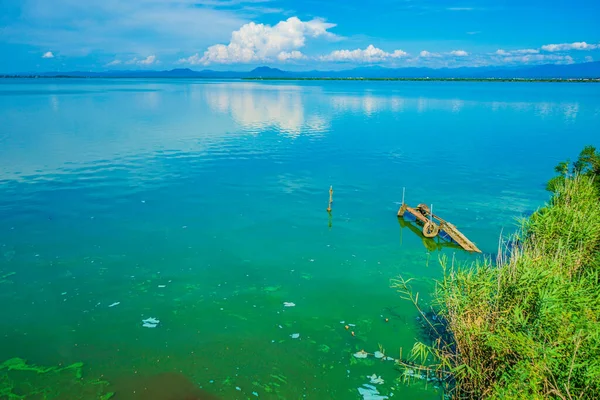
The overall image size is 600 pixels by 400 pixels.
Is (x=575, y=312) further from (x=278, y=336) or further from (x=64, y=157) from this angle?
(x=64, y=157)

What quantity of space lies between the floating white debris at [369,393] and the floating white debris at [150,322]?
8.76 metres

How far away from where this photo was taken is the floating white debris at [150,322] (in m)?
17.0

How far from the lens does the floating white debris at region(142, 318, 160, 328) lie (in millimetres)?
16953

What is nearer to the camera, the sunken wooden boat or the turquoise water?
the turquoise water

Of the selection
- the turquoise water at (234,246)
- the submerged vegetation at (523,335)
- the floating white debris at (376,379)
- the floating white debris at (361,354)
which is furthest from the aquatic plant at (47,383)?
the submerged vegetation at (523,335)

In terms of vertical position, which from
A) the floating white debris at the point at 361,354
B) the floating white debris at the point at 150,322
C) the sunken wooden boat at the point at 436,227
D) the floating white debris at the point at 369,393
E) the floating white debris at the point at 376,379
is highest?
the sunken wooden boat at the point at 436,227

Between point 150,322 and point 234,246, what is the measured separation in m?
8.26

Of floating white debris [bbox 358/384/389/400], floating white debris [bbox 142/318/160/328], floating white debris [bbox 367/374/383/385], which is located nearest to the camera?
floating white debris [bbox 358/384/389/400]

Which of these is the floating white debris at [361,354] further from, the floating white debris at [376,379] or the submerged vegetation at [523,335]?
the submerged vegetation at [523,335]

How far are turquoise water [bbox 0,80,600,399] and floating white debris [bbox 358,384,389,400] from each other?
0.20m

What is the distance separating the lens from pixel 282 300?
63.0 ft

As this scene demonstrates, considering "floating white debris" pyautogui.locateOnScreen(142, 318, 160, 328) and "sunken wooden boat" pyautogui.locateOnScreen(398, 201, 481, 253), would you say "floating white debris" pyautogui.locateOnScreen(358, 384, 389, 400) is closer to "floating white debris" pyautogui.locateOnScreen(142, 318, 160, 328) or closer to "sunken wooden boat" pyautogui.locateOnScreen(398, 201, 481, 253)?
"floating white debris" pyautogui.locateOnScreen(142, 318, 160, 328)

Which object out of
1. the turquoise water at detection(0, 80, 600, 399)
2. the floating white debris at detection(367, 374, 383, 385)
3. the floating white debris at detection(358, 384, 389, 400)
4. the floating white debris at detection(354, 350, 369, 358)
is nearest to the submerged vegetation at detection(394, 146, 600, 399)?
the floating white debris at detection(367, 374, 383, 385)

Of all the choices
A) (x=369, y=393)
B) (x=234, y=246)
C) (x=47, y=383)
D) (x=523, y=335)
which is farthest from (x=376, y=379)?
(x=234, y=246)
